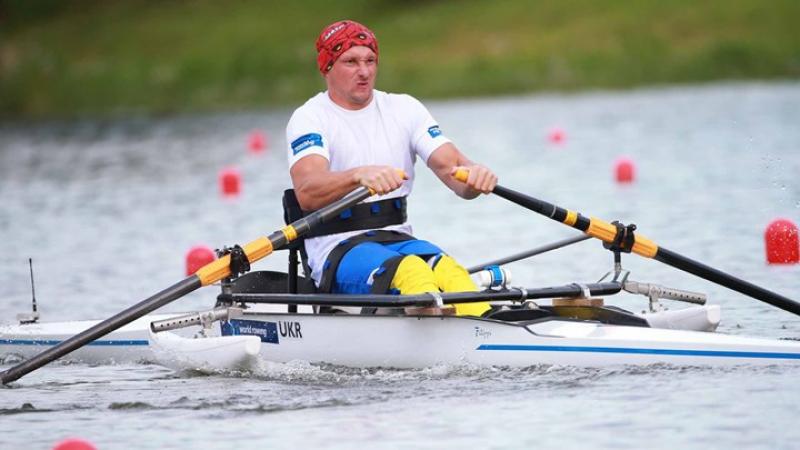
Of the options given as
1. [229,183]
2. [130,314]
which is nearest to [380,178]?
[130,314]

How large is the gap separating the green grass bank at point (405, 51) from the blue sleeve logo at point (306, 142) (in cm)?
3635

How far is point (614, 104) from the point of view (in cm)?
4078

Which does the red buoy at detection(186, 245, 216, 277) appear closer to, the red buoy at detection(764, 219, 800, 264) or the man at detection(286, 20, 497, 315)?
the man at detection(286, 20, 497, 315)

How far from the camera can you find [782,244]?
558 inches

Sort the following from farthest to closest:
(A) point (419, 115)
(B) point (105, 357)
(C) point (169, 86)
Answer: (C) point (169, 86), (B) point (105, 357), (A) point (419, 115)

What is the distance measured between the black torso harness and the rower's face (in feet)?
2.20

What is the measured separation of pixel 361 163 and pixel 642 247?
1.81m

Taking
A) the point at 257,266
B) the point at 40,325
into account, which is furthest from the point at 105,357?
the point at 257,266

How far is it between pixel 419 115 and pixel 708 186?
11454mm

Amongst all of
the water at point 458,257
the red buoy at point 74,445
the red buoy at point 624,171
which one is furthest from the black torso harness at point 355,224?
the red buoy at point 624,171

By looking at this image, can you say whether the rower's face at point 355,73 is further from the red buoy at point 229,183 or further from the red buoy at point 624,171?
the red buoy at point 229,183

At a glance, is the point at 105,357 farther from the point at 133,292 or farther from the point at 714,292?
the point at 714,292

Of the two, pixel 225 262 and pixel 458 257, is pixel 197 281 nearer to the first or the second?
pixel 225 262

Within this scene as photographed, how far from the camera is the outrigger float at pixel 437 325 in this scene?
9.74 metres
